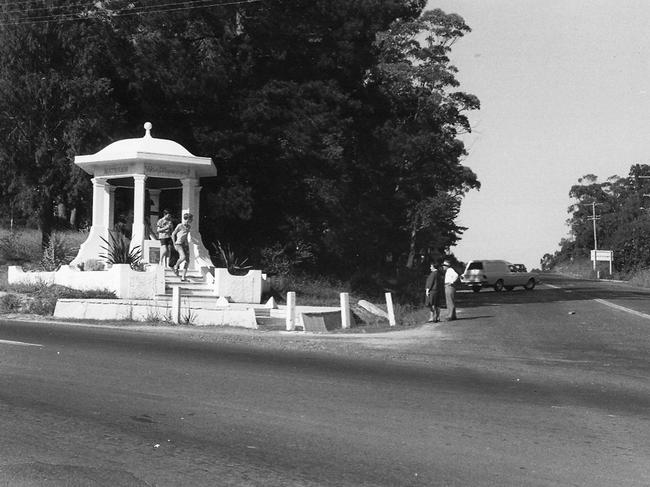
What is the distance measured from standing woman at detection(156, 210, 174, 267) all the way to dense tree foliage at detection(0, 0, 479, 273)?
18.7ft

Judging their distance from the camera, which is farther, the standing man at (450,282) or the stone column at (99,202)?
the stone column at (99,202)

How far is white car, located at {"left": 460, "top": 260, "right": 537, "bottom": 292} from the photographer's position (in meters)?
51.2

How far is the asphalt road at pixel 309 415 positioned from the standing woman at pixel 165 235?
30.3ft

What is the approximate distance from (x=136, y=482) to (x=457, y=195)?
2050 inches

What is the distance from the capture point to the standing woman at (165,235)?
81.5 ft

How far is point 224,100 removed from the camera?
1289 inches

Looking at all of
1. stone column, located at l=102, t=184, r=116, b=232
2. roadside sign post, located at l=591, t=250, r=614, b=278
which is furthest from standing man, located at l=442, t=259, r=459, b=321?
roadside sign post, located at l=591, t=250, r=614, b=278

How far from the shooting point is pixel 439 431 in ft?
26.2

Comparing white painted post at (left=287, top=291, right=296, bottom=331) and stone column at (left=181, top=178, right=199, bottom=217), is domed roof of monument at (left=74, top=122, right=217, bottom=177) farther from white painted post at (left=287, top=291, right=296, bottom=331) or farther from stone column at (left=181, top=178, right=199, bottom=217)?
white painted post at (left=287, top=291, right=296, bottom=331)

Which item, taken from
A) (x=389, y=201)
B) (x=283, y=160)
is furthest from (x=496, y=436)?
(x=389, y=201)

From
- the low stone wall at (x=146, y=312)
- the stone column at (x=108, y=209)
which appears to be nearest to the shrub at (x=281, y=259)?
the stone column at (x=108, y=209)

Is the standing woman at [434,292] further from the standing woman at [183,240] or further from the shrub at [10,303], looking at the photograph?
the shrub at [10,303]

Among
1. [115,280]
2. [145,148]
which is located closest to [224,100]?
[145,148]

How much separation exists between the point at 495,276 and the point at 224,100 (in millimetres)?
24587
